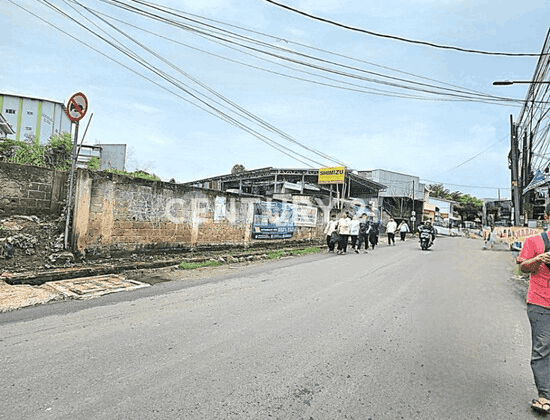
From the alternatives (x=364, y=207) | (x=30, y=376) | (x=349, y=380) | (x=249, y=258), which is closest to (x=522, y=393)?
(x=349, y=380)

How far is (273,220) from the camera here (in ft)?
51.9

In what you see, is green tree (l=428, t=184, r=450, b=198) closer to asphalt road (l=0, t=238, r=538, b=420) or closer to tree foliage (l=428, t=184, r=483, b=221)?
tree foliage (l=428, t=184, r=483, b=221)

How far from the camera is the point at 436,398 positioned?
314cm

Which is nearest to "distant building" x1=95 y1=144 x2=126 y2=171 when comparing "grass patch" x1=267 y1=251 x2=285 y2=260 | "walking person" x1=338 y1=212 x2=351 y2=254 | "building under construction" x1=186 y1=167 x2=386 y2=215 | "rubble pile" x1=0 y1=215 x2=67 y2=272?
"building under construction" x1=186 y1=167 x2=386 y2=215

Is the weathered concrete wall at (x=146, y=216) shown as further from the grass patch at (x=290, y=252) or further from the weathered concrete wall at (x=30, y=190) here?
the grass patch at (x=290, y=252)

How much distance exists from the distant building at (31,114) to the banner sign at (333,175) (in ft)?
73.6

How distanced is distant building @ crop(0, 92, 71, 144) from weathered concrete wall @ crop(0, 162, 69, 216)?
27566 millimetres

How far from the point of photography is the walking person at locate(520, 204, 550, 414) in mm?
2975

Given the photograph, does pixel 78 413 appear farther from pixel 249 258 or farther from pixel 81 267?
pixel 249 258

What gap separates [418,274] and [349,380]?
288 inches

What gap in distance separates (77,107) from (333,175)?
24.8 meters

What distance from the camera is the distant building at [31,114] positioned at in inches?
1260

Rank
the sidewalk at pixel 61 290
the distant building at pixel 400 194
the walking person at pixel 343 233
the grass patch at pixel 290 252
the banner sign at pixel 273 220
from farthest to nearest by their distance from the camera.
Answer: the distant building at pixel 400 194
the walking person at pixel 343 233
the banner sign at pixel 273 220
the grass patch at pixel 290 252
the sidewalk at pixel 61 290

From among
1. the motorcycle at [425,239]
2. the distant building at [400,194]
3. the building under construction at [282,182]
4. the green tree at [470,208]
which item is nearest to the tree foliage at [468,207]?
the green tree at [470,208]
